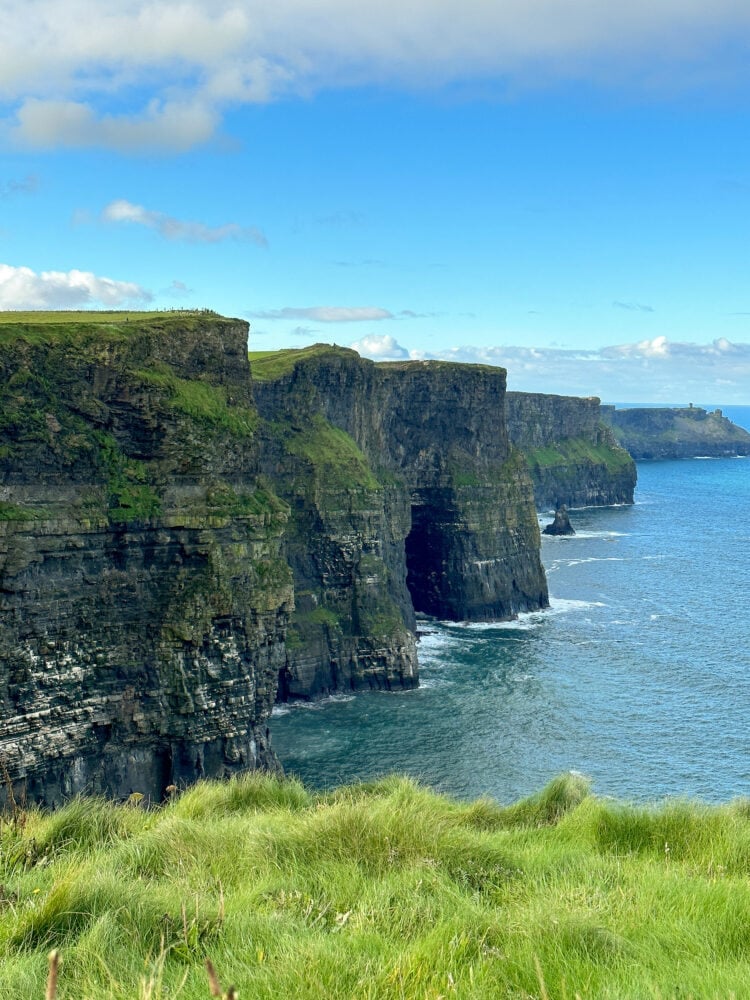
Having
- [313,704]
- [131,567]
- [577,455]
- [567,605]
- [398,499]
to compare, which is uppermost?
[577,455]

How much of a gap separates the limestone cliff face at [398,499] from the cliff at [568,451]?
82791 mm

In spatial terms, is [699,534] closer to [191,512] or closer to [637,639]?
[637,639]

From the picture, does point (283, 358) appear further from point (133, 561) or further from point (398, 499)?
point (133, 561)

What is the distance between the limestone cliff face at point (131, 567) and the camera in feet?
122

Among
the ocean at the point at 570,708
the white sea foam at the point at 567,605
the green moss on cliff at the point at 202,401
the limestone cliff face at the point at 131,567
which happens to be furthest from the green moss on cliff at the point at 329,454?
the white sea foam at the point at 567,605

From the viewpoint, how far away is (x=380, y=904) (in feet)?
28.6

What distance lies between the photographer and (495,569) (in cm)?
8688

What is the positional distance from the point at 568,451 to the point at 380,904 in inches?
7044

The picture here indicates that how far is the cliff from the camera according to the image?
175125mm

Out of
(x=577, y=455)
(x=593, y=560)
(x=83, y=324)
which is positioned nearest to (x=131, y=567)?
(x=83, y=324)

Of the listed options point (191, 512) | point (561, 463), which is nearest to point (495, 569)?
point (191, 512)

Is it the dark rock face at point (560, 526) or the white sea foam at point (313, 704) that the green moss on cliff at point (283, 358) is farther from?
the dark rock face at point (560, 526)

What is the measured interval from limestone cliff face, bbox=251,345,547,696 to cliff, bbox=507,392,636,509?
82791 millimetres

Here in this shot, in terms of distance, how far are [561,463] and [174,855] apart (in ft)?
565
